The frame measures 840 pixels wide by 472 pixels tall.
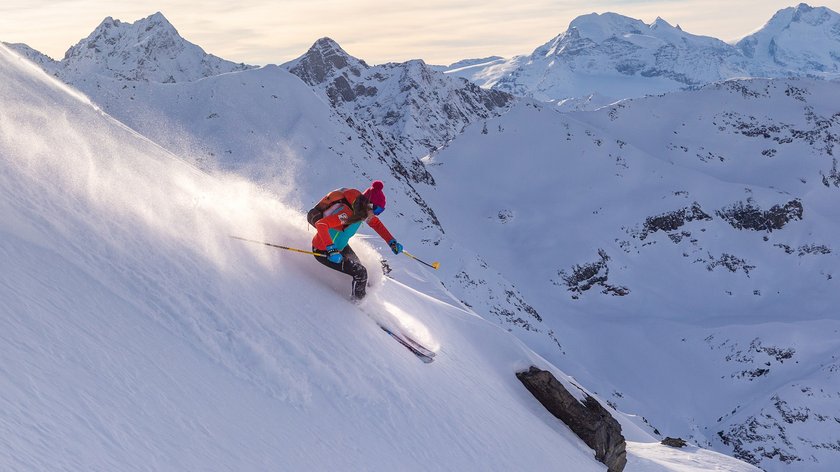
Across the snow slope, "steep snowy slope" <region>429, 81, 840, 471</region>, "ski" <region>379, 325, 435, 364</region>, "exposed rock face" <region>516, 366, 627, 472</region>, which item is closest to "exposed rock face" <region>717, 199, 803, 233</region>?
"steep snowy slope" <region>429, 81, 840, 471</region>

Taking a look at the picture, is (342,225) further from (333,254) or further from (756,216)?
(756,216)

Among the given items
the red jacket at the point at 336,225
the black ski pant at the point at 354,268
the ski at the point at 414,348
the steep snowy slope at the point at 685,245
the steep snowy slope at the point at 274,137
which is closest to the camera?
the red jacket at the point at 336,225

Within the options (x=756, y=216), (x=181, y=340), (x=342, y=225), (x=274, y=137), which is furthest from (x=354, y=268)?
(x=756, y=216)

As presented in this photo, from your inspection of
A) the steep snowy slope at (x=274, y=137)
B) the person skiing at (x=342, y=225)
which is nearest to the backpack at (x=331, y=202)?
the person skiing at (x=342, y=225)

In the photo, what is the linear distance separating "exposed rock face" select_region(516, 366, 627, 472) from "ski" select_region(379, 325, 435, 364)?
4.41 meters

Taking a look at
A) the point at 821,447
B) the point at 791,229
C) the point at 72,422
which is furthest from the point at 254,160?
the point at 791,229

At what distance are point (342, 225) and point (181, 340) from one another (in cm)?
453

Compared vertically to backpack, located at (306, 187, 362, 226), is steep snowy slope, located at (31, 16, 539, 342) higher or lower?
lower

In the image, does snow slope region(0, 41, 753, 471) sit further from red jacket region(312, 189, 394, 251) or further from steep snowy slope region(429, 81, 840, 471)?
steep snowy slope region(429, 81, 840, 471)

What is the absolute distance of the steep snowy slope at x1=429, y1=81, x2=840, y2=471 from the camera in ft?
288

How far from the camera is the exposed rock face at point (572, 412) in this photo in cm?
1611

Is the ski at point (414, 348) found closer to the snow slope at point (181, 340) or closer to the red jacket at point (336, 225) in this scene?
the snow slope at point (181, 340)

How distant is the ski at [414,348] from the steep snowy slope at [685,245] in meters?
49.8

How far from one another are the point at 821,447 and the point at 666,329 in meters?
24.2
